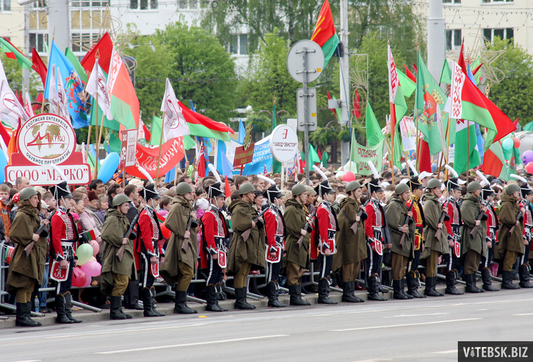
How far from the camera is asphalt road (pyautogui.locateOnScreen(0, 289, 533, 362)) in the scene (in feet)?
28.0

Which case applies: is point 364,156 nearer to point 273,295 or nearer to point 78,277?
point 273,295

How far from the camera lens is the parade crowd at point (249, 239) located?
38.5 feet

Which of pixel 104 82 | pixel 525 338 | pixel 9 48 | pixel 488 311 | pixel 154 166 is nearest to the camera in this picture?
pixel 525 338

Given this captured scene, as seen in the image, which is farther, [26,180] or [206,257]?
[206,257]

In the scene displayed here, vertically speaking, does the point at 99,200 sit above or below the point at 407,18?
below

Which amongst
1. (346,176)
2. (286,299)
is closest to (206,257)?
(286,299)

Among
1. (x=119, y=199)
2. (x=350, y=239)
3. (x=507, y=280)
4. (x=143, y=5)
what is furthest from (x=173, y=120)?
(x=143, y=5)

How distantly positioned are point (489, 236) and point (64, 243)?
319 inches

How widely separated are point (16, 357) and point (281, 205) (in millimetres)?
7246

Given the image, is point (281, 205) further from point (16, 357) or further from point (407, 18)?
point (407, 18)

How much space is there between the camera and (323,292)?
1409 centimetres

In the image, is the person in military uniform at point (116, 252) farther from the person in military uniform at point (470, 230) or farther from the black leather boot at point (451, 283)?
the person in military uniform at point (470, 230)

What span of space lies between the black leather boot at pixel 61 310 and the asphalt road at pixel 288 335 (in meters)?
0.32

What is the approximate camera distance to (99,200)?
13164mm
